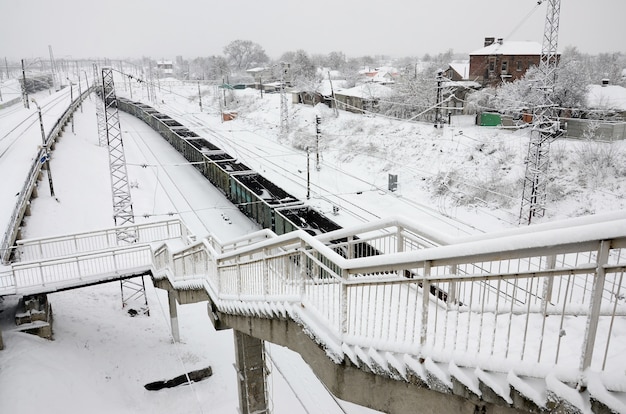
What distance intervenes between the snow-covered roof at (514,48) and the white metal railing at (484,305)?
44.6m

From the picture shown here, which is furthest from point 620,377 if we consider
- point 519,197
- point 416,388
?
point 519,197

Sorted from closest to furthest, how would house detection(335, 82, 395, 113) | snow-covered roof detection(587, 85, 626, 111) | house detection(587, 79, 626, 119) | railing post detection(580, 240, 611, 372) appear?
railing post detection(580, 240, 611, 372), house detection(587, 79, 626, 119), snow-covered roof detection(587, 85, 626, 111), house detection(335, 82, 395, 113)

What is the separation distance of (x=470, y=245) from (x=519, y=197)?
2616cm

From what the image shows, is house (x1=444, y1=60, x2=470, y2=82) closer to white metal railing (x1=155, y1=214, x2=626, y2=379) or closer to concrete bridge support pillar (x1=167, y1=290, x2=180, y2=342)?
concrete bridge support pillar (x1=167, y1=290, x2=180, y2=342)

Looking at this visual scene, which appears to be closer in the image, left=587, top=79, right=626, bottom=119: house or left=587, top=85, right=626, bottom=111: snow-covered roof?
left=587, top=79, right=626, bottom=119: house

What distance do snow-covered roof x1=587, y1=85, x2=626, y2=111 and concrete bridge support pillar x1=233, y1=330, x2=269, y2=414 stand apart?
3271 centimetres

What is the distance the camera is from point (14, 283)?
A: 13.2 m

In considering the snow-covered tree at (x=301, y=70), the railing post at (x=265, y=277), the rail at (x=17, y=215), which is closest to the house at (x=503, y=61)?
the snow-covered tree at (x=301, y=70)

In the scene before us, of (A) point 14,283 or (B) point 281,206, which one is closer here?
(A) point 14,283

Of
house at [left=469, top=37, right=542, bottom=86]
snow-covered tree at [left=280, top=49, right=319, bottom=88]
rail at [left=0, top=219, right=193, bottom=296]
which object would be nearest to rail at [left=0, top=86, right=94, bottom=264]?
rail at [left=0, top=219, right=193, bottom=296]

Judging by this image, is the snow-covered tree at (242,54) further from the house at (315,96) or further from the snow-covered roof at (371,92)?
the snow-covered roof at (371,92)

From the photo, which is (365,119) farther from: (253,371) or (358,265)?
(358,265)

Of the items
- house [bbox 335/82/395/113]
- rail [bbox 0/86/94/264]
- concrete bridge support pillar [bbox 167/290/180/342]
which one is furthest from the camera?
house [bbox 335/82/395/113]

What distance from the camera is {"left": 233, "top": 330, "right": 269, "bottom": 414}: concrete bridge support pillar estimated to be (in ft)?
34.3
